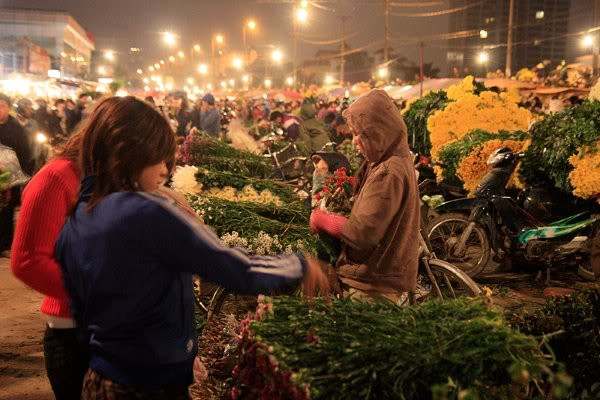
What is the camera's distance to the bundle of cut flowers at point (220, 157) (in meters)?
8.71

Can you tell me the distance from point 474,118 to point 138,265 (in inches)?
396

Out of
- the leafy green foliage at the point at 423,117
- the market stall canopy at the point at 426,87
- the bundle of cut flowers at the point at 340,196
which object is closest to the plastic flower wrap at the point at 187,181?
the bundle of cut flowers at the point at 340,196

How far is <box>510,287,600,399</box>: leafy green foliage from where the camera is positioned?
371 centimetres

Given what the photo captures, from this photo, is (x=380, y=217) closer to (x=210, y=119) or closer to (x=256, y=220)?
(x=256, y=220)

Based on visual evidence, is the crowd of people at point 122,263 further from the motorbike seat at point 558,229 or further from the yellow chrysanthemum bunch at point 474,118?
the yellow chrysanthemum bunch at point 474,118

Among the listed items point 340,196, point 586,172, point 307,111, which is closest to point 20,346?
point 340,196

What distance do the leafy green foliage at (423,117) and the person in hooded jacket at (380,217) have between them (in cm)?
863

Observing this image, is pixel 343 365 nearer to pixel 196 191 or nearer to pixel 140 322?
pixel 140 322

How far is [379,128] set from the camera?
3.77m

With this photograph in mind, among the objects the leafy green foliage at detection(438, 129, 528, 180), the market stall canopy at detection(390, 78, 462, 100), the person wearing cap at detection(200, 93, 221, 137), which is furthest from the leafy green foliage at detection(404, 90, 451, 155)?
the market stall canopy at detection(390, 78, 462, 100)

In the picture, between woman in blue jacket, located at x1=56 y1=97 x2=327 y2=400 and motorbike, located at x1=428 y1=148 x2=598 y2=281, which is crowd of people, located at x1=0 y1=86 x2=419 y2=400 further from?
motorbike, located at x1=428 y1=148 x2=598 y2=281

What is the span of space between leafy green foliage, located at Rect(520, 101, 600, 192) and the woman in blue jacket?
6.51 meters

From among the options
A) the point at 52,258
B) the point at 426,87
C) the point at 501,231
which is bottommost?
the point at 501,231

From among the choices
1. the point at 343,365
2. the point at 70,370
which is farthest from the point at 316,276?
the point at 70,370
